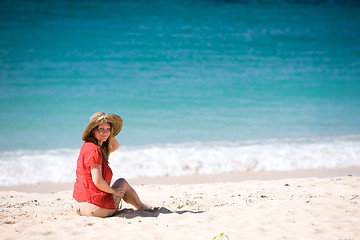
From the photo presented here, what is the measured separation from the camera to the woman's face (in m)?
4.02

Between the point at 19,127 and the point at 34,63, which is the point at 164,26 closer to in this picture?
the point at 34,63

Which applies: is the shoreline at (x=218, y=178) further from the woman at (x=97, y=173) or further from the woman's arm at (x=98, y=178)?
the woman's arm at (x=98, y=178)

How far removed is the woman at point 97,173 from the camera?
12.4 ft

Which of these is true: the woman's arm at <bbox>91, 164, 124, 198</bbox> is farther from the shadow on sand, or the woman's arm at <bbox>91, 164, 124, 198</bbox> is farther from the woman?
the shadow on sand

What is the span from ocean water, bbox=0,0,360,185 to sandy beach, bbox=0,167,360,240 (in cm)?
262

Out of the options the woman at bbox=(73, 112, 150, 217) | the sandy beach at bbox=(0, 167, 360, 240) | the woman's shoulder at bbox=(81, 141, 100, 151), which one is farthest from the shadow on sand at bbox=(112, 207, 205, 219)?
the woman's shoulder at bbox=(81, 141, 100, 151)

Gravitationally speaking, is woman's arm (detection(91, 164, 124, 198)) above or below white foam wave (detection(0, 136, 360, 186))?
below

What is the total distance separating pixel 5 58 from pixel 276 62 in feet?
38.5

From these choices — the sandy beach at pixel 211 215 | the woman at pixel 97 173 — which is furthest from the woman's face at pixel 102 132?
the sandy beach at pixel 211 215

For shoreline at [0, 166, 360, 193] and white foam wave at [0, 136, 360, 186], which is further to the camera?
white foam wave at [0, 136, 360, 186]

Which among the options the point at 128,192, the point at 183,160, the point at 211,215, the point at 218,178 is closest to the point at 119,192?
the point at 128,192

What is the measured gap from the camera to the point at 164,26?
16.3m

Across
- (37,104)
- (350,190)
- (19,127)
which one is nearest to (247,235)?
(350,190)

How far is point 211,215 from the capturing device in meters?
4.16
